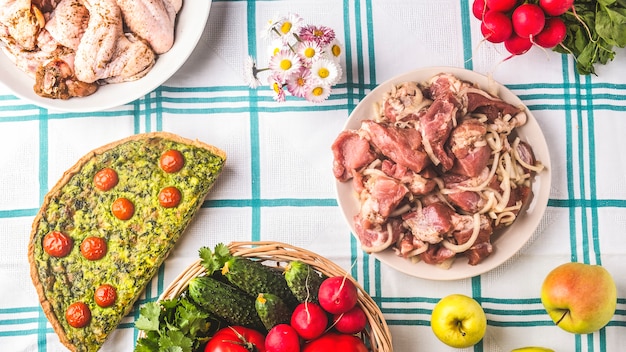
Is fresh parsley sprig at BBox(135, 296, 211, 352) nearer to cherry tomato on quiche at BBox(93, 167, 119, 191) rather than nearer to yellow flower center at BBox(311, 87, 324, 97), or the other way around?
cherry tomato on quiche at BBox(93, 167, 119, 191)

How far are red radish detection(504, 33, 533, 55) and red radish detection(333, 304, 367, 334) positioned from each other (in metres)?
0.98

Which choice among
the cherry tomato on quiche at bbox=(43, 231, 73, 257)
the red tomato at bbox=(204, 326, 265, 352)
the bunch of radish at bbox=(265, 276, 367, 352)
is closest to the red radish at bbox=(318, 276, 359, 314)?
the bunch of radish at bbox=(265, 276, 367, 352)

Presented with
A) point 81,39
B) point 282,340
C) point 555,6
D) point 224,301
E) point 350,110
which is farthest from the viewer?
point 350,110

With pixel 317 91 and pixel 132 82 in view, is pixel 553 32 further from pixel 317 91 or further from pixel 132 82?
pixel 132 82

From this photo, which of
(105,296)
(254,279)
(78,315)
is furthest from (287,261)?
(78,315)

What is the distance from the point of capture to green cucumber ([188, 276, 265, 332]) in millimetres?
1934

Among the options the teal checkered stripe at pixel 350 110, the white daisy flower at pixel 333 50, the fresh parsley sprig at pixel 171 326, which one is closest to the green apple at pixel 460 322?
the teal checkered stripe at pixel 350 110

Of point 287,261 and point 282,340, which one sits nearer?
point 282,340

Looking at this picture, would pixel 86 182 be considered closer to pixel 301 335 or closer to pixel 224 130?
pixel 224 130

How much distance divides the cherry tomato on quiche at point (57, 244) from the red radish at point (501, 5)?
61.3 inches

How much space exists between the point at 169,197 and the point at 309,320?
2.19ft

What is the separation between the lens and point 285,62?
2039 millimetres

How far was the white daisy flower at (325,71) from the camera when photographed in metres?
2.05

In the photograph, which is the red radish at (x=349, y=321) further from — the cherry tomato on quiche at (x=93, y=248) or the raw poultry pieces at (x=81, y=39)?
the raw poultry pieces at (x=81, y=39)
